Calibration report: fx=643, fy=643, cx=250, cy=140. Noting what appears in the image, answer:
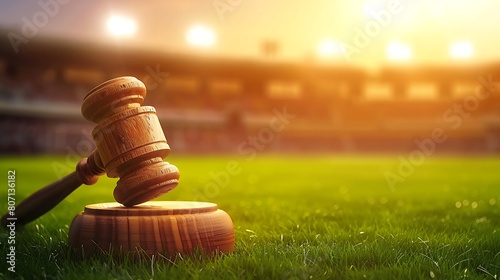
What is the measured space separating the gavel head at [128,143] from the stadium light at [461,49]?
6349 cm

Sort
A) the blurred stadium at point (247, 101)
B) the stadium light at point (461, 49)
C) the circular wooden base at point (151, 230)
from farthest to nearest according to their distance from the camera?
the stadium light at point (461, 49) → the blurred stadium at point (247, 101) → the circular wooden base at point (151, 230)

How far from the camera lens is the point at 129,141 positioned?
3994 millimetres

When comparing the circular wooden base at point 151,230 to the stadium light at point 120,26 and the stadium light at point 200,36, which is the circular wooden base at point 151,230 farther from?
the stadium light at point 200,36

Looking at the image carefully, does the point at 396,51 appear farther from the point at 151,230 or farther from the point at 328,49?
the point at 151,230

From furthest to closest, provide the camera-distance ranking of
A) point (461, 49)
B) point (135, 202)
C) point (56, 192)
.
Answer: point (461, 49), point (56, 192), point (135, 202)

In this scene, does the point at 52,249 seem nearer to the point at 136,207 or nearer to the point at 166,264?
the point at 136,207

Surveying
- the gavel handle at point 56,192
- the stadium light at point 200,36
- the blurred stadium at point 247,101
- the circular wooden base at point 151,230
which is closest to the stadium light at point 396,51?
the blurred stadium at point 247,101

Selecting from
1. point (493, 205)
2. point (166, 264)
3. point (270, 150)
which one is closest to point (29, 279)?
point (166, 264)

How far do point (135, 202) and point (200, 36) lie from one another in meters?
50.5

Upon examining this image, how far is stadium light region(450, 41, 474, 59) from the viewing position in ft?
208

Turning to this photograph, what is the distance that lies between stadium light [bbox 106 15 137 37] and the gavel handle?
42921 mm

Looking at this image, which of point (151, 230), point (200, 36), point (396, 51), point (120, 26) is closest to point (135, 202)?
point (151, 230)

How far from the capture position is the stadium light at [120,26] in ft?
152

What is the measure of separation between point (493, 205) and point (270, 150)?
46.3 m
